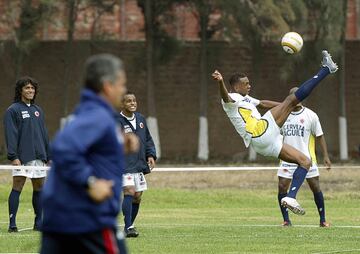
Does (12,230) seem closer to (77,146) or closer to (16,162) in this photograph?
(16,162)

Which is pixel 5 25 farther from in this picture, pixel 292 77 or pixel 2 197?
pixel 2 197

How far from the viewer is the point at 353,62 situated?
4247 cm

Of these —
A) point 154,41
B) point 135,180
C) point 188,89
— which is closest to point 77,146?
point 135,180

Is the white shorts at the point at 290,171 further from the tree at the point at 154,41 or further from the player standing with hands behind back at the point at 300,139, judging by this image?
the tree at the point at 154,41

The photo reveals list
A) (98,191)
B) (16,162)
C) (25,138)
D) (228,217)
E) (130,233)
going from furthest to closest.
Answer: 1. (228,217)
2. (25,138)
3. (16,162)
4. (130,233)
5. (98,191)

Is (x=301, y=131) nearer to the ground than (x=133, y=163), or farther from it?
farther from it

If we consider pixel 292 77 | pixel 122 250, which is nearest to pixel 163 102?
pixel 292 77

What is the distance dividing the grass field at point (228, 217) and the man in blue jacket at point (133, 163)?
39 centimetres

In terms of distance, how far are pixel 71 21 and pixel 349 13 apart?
1139 centimetres

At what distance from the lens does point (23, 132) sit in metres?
16.1

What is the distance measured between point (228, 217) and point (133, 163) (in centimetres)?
530

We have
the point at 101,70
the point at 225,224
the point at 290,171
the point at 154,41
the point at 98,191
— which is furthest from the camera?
the point at 154,41

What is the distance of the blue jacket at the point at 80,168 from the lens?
7230 mm

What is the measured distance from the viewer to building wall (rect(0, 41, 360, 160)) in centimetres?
4159
